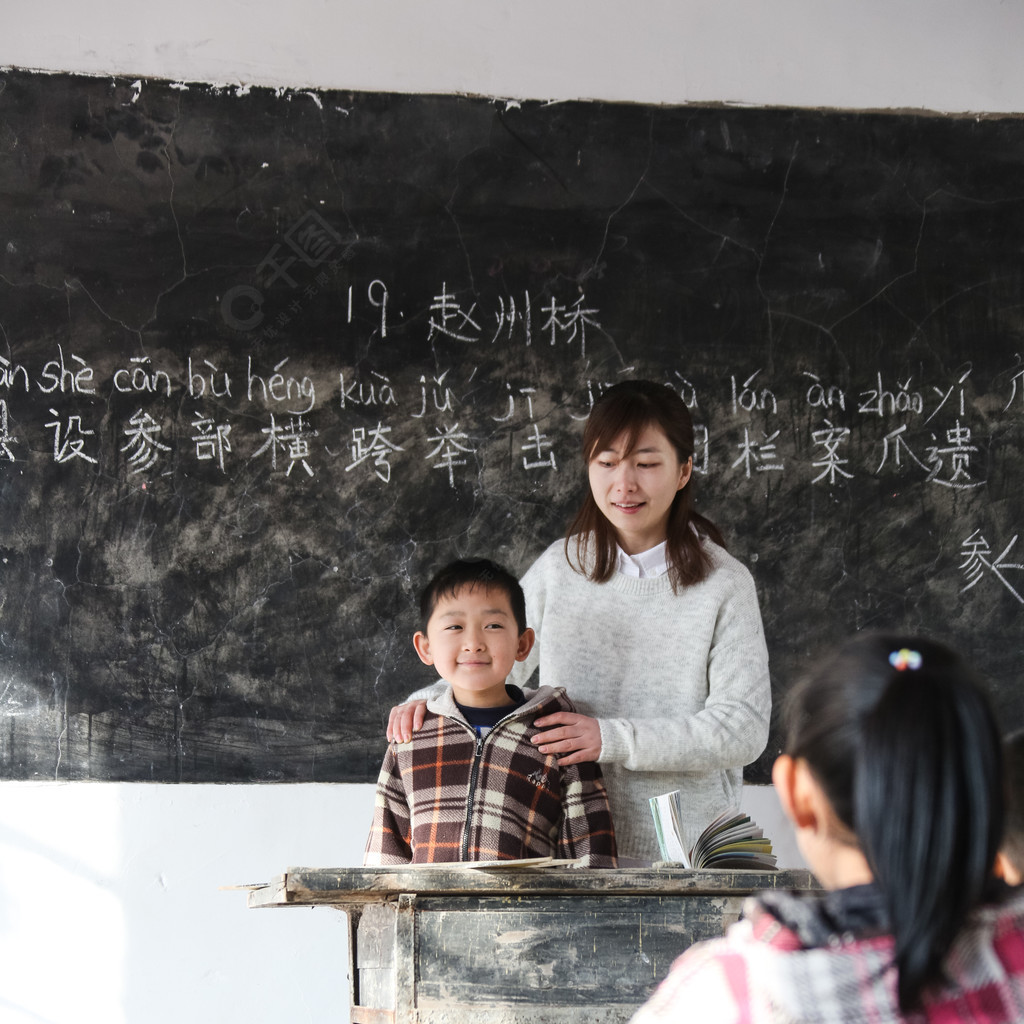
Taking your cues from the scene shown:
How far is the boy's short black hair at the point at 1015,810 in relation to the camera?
101cm

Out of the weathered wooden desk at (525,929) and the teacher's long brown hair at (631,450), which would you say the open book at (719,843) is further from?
the teacher's long brown hair at (631,450)

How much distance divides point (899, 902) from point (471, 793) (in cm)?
117

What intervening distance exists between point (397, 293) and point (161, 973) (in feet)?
5.81

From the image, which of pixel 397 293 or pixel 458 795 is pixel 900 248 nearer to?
pixel 397 293

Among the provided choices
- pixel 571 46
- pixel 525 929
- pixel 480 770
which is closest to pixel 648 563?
pixel 480 770

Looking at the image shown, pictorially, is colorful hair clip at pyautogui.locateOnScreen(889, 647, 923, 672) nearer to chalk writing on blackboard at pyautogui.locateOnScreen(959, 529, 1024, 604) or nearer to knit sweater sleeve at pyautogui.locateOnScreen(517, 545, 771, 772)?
knit sweater sleeve at pyautogui.locateOnScreen(517, 545, 771, 772)

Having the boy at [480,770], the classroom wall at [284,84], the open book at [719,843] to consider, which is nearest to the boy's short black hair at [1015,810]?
the open book at [719,843]

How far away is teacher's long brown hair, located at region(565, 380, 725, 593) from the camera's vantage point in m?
2.06

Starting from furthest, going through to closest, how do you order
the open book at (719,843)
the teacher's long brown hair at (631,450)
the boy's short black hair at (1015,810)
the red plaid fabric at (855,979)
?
the teacher's long brown hair at (631,450) < the open book at (719,843) < the boy's short black hair at (1015,810) < the red plaid fabric at (855,979)

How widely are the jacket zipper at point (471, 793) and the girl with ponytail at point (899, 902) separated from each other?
1.04 meters

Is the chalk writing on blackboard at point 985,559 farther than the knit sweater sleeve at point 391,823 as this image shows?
Yes

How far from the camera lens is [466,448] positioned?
9.68 ft

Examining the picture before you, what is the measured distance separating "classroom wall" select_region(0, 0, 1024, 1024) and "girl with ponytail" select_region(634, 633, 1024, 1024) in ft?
7.31

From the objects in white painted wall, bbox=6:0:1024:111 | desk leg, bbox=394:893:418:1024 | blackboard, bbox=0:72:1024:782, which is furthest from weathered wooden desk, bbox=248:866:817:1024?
white painted wall, bbox=6:0:1024:111
